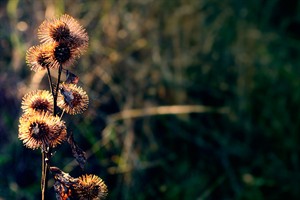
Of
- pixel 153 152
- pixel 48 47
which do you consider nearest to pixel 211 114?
pixel 153 152

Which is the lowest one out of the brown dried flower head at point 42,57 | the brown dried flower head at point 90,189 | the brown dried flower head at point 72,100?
the brown dried flower head at point 90,189

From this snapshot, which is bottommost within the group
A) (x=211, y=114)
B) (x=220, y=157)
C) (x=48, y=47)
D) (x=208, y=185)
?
(x=48, y=47)

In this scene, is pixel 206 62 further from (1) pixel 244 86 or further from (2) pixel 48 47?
(2) pixel 48 47

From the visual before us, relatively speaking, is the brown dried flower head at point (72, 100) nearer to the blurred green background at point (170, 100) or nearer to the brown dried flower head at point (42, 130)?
the brown dried flower head at point (42, 130)

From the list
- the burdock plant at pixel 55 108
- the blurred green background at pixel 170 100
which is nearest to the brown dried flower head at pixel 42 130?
the burdock plant at pixel 55 108

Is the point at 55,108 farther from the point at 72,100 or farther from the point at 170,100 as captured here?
the point at 170,100
